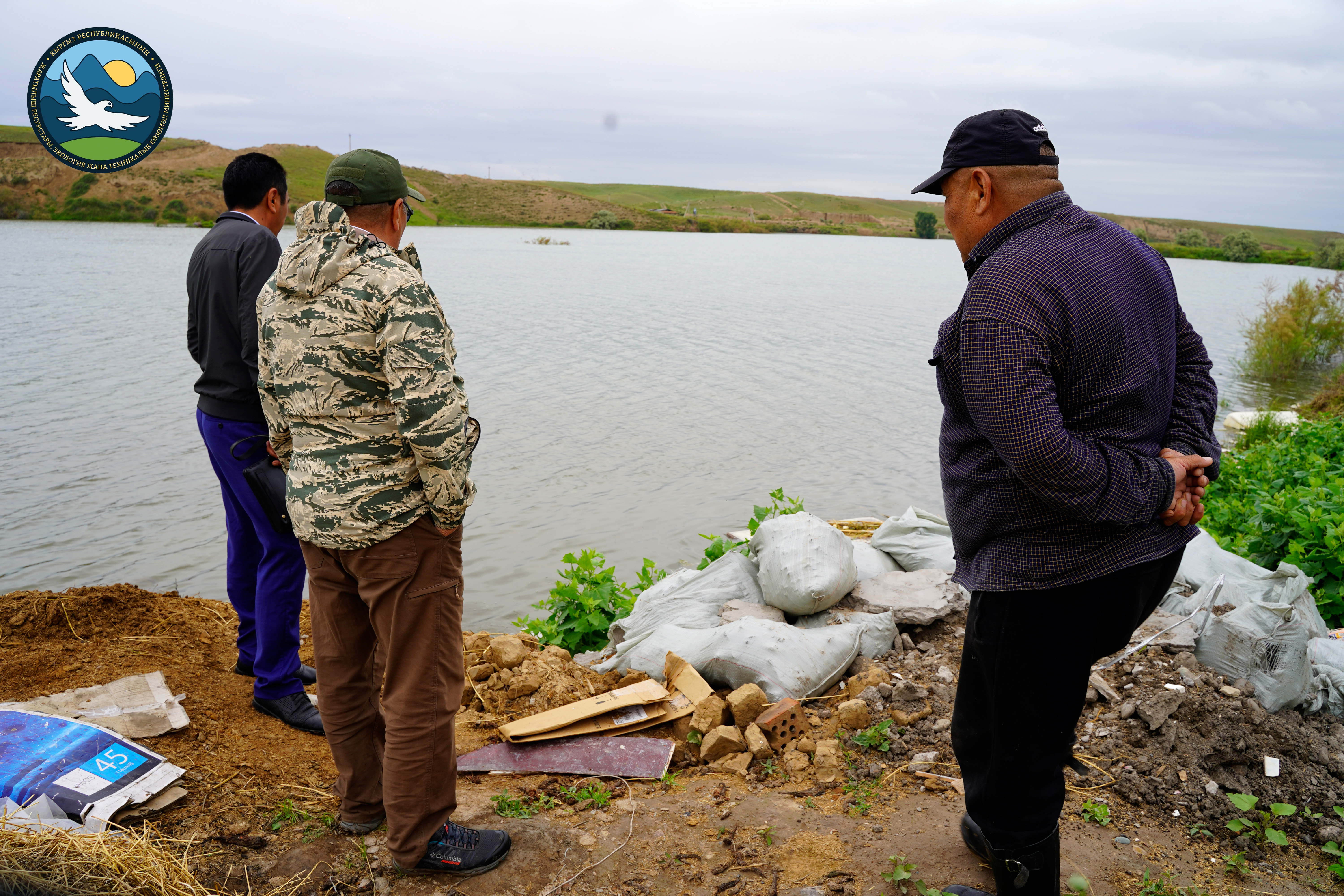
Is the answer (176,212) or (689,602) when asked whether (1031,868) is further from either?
(176,212)

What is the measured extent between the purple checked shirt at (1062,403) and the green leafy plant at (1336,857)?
50.1 inches

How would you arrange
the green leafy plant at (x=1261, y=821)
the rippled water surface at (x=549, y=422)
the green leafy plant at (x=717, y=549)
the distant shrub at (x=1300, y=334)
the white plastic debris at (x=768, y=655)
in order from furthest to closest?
the distant shrub at (x=1300, y=334) < the rippled water surface at (x=549, y=422) < the green leafy plant at (x=717, y=549) < the white plastic debris at (x=768, y=655) < the green leafy plant at (x=1261, y=821)

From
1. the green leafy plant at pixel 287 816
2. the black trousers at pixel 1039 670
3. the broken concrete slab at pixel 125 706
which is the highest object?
the black trousers at pixel 1039 670

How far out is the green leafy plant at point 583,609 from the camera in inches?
198

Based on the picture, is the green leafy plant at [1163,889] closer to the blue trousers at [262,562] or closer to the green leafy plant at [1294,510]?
the green leafy plant at [1294,510]

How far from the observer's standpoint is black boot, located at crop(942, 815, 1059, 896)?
212 centimetres

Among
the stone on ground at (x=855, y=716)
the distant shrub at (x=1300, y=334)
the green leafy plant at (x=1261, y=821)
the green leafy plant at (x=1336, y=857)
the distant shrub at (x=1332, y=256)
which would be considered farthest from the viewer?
the distant shrub at (x=1332, y=256)

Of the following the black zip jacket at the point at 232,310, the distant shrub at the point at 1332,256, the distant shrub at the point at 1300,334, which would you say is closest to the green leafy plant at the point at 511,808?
the black zip jacket at the point at 232,310

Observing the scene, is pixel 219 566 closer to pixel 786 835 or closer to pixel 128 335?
pixel 786 835

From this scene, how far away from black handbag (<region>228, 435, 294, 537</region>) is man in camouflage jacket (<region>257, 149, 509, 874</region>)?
0.69 meters

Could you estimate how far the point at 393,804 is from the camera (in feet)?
8.00

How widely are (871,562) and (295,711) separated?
127 inches

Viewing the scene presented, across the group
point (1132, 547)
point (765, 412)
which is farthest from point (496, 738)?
point (765, 412)

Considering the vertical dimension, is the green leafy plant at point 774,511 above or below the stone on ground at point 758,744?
above
